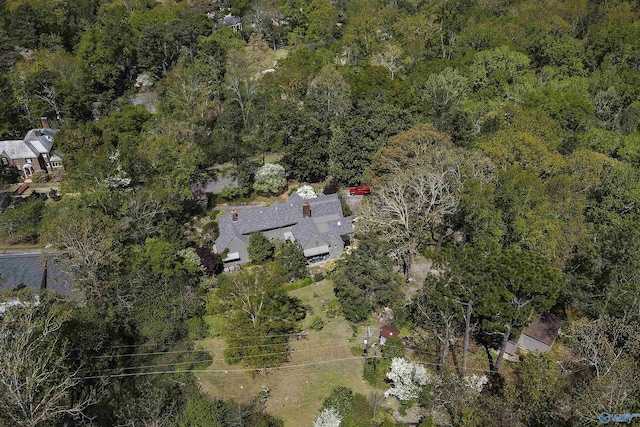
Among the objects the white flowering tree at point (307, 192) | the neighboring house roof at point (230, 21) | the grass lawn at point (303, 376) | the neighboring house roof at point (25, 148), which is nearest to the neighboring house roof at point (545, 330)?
the grass lawn at point (303, 376)

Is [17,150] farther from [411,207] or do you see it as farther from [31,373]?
[411,207]

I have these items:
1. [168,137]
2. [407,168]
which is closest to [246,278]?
[407,168]

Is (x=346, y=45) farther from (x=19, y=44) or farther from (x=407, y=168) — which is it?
(x=19, y=44)

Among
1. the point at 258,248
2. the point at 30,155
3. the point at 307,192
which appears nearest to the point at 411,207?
the point at 258,248

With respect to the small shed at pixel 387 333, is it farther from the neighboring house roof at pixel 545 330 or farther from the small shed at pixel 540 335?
the neighboring house roof at pixel 545 330

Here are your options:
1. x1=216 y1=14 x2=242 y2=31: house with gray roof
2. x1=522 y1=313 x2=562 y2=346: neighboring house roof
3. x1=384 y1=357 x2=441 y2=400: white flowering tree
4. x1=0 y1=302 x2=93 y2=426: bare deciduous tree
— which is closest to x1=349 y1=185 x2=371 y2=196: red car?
x1=522 y1=313 x2=562 y2=346: neighboring house roof
